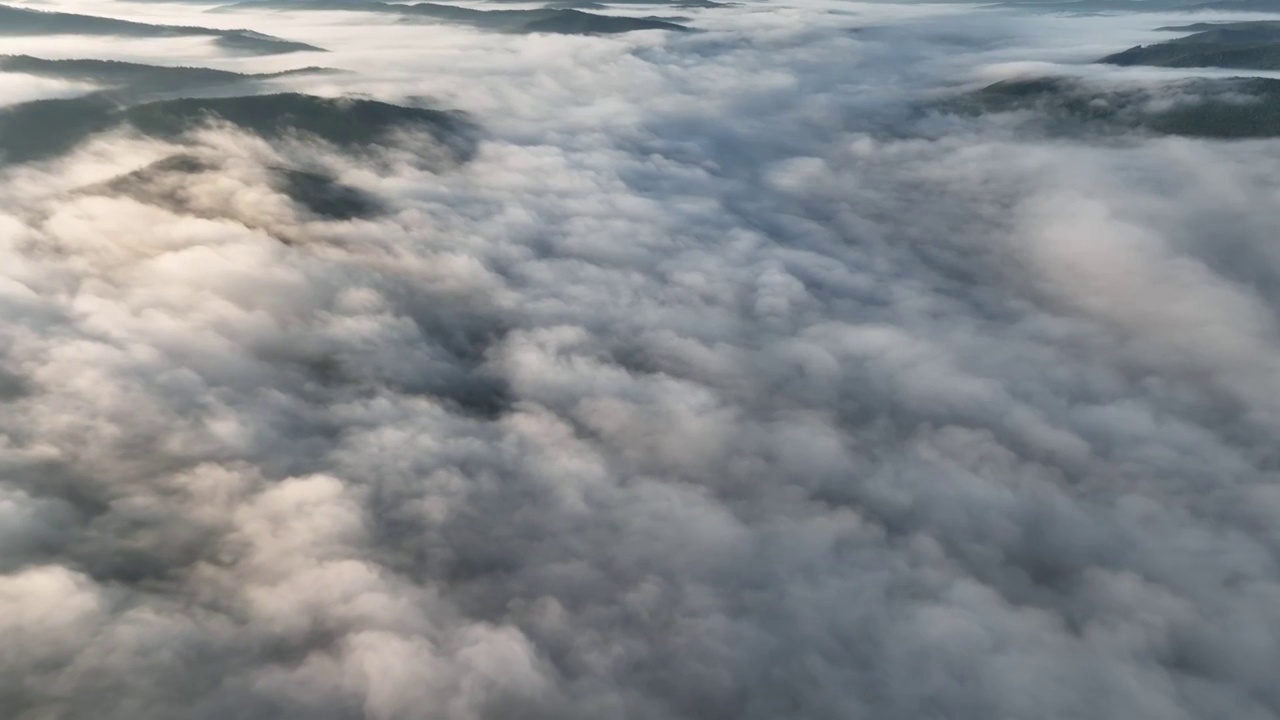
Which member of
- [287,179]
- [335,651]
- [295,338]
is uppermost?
[287,179]

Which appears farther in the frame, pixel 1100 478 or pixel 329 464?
pixel 1100 478

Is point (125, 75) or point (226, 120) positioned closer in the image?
point (226, 120)

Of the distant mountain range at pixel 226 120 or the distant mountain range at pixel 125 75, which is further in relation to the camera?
the distant mountain range at pixel 125 75

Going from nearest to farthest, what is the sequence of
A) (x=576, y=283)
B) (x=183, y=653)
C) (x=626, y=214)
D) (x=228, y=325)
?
(x=183, y=653)
(x=228, y=325)
(x=576, y=283)
(x=626, y=214)

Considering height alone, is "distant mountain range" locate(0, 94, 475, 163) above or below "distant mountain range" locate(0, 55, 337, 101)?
below

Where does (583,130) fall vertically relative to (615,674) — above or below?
above

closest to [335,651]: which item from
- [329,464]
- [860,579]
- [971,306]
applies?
[329,464]

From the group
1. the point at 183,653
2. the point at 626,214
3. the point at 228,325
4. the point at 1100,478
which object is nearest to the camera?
the point at 183,653

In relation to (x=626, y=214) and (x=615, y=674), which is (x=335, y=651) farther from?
(x=626, y=214)

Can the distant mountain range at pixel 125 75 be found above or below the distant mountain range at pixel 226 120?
above

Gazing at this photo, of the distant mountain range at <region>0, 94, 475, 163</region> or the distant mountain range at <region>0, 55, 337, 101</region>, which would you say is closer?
the distant mountain range at <region>0, 94, 475, 163</region>

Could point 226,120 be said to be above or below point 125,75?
below
